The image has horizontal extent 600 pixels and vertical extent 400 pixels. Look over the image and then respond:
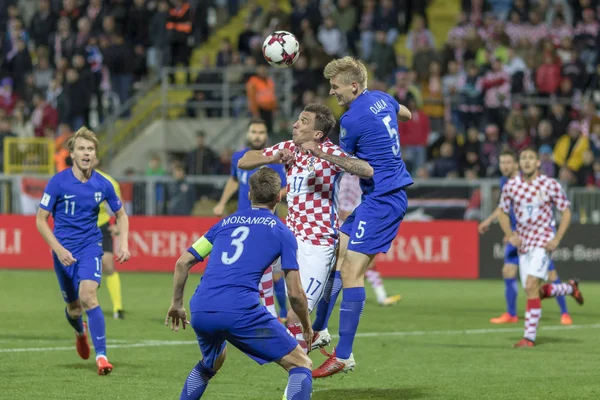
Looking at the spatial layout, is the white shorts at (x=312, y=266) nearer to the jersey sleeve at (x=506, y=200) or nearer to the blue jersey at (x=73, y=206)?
the blue jersey at (x=73, y=206)

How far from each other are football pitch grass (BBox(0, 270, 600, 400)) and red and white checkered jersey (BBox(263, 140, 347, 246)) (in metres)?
1.31

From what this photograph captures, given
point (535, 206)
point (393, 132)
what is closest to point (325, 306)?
point (393, 132)

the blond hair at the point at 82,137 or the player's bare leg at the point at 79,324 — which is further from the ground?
the blond hair at the point at 82,137

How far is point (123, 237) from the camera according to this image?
10.9 m

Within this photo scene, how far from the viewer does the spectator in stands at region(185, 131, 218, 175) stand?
23625mm

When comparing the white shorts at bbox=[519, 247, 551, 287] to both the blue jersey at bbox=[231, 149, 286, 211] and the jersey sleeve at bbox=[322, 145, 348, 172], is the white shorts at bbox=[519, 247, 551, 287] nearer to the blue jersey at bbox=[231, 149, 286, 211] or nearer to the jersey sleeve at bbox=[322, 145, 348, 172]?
the blue jersey at bbox=[231, 149, 286, 211]

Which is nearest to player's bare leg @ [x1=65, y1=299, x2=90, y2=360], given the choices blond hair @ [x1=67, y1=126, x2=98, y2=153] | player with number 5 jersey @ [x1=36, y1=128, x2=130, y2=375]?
player with number 5 jersey @ [x1=36, y1=128, x2=130, y2=375]

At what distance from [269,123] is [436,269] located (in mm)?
5045

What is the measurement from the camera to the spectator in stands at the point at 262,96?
2386 centimetres

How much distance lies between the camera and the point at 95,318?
10.5 metres

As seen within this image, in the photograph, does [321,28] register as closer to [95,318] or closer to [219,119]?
[219,119]

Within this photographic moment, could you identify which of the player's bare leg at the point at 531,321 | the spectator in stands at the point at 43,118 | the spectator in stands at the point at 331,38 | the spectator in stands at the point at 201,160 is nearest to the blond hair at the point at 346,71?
the player's bare leg at the point at 531,321

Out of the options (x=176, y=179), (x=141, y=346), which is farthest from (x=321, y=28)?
(x=141, y=346)

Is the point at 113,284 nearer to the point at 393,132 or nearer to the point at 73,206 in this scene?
the point at 73,206
